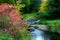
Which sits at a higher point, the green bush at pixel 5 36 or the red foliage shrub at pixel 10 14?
the red foliage shrub at pixel 10 14

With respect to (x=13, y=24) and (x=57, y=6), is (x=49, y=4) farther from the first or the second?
(x=13, y=24)

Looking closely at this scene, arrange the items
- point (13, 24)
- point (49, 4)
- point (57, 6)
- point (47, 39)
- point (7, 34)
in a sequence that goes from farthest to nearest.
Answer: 1. point (49, 4)
2. point (57, 6)
3. point (47, 39)
4. point (13, 24)
5. point (7, 34)

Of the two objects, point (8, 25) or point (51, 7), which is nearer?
point (8, 25)

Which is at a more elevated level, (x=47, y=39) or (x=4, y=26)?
(x=4, y=26)

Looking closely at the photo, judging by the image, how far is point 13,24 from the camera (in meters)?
16.6

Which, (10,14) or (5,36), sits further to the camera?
(10,14)

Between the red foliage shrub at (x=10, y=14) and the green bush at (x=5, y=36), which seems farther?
the red foliage shrub at (x=10, y=14)

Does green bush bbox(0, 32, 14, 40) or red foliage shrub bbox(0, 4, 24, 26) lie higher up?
red foliage shrub bbox(0, 4, 24, 26)

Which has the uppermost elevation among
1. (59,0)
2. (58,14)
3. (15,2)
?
(15,2)

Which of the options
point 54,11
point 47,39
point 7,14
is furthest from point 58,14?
point 7,14

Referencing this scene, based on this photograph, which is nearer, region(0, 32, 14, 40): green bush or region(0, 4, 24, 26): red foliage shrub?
region(0, 32, 14, 40): green bush

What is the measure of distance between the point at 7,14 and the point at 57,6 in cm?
2810

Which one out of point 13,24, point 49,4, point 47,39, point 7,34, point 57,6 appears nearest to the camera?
point 7,34

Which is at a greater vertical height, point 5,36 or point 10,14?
point 10,14
